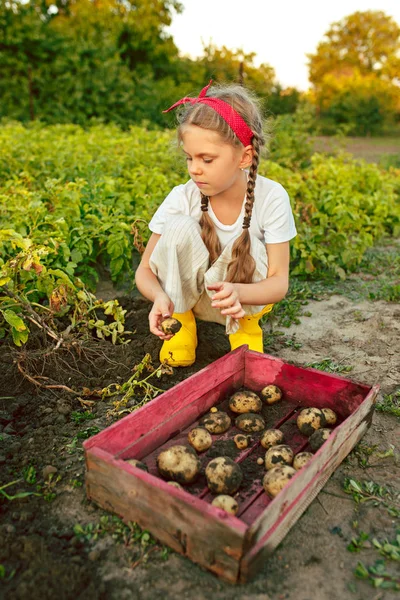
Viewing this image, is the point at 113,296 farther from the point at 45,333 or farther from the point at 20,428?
the point at 20,428

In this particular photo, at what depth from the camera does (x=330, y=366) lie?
123 inches

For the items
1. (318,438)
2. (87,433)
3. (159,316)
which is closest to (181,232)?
(159,316)

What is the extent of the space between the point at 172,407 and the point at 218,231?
1.06 m

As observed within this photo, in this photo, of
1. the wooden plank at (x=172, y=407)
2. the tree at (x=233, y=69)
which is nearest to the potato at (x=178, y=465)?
the wooden plank at (x=172, y=407)

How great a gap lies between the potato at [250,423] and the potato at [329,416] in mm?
278

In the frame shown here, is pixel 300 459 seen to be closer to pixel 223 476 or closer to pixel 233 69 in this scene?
pixel 223 476

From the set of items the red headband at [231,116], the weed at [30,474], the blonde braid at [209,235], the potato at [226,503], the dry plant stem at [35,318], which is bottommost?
the weed at [30,474]

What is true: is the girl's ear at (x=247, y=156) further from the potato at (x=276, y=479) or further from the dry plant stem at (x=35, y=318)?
the potato at (x=276, y=479)

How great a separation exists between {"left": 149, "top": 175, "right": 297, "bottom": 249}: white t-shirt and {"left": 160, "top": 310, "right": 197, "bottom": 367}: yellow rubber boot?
48 cm

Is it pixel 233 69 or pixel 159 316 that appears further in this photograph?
pixel 233 69

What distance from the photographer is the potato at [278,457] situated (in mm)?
2117

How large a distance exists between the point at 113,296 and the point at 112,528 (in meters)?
2.20

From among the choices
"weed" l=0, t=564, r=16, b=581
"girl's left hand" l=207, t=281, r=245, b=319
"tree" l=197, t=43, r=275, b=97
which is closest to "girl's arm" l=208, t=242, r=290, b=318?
"girl's left hand" l=207, t=281, r=245, b=319

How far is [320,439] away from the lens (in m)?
2.21
